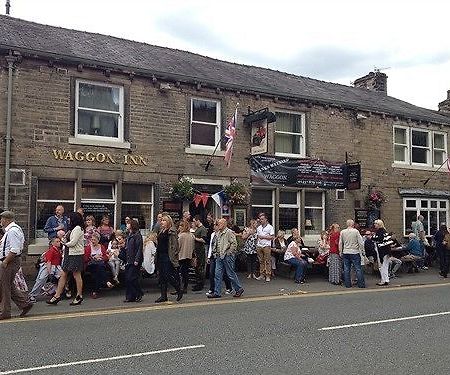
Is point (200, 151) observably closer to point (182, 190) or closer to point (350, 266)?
point (182, 190)

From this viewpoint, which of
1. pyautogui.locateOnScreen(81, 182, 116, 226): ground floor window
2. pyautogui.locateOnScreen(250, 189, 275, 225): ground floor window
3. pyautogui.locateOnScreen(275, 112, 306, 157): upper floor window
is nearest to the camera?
pyautogui.locateOnScreen(81, 182, 116, 226): ground floor window

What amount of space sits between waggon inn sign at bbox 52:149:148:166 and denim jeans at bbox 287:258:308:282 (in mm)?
5257

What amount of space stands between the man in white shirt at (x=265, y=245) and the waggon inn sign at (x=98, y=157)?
161 inches

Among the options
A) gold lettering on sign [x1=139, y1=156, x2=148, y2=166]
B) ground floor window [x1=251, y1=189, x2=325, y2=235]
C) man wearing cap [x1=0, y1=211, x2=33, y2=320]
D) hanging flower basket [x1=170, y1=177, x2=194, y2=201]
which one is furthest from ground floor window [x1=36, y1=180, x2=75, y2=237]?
ground floor window [x1=251, y1=189, x2=325, y2=235]

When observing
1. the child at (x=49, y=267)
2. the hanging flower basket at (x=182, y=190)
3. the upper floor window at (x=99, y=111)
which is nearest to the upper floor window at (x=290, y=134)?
the hanging flower basket at (x=182, y=190)

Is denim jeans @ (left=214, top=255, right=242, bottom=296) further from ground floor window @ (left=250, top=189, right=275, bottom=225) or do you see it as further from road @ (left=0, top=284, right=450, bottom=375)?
ground floor window @ (left=250, top=189, right=275, bottom=225)

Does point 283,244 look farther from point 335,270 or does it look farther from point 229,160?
point 229,160

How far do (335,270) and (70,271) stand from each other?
6.98 metres

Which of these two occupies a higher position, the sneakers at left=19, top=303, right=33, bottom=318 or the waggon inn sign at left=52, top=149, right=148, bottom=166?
the waggon inn sign at left=52, top=149, right=148, bottom=166

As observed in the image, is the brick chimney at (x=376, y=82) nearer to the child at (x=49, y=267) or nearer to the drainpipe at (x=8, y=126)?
the drainpipe at (x=8, y=126)

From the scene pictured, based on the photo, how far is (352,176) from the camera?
18.8 m

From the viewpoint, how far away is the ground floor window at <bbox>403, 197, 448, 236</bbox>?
20919mm

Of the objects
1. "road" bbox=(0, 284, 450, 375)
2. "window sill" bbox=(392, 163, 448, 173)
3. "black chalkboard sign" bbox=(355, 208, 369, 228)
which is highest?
"window sill" bbox=(392, 163, 448, 173)

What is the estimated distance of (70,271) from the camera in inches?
404
